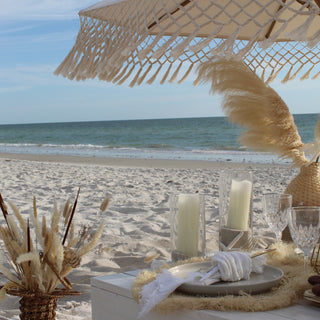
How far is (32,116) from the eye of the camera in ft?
179

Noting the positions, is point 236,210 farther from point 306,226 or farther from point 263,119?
point 263,119

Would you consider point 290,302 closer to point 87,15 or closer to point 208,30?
point 87,15

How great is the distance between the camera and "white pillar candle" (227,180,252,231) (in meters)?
1.72

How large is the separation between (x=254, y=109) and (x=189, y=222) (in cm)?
67

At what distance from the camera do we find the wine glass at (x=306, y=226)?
4.83 feet

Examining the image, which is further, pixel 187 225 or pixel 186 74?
pixel 186 74

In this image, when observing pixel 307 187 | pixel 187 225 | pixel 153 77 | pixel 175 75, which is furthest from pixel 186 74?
pixel 307 187

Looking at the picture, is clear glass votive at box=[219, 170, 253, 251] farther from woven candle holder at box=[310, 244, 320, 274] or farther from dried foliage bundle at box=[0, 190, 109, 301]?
dried foliage bundle at box=[0, 190, 109, 301]

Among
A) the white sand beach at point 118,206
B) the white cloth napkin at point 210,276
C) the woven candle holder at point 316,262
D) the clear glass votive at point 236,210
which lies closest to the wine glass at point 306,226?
the woven candle holder at point 316,262

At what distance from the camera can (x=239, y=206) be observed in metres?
1.72

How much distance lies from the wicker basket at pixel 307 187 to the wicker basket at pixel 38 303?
3.77 ft

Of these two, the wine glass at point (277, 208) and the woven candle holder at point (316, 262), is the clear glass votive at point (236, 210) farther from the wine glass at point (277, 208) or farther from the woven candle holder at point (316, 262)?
the woven candle holder at point (316, 262)

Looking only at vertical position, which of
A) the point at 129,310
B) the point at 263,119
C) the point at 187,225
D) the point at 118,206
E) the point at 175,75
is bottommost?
the point at 118,206

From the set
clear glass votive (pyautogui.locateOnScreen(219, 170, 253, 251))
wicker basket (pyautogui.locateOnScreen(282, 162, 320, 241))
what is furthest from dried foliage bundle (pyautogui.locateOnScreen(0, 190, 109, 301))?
wicker basket (pyautogui.locateOnScreen(282, 162, 320, 241))
